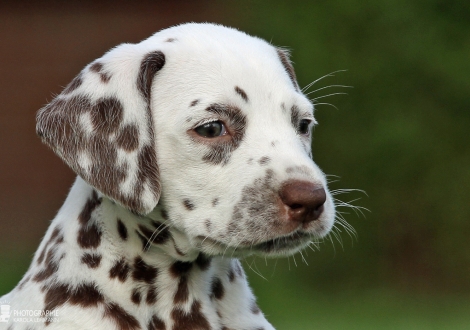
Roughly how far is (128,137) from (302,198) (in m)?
1.14

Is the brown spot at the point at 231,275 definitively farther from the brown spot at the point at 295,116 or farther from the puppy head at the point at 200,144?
the brown spot at the point at 295,116

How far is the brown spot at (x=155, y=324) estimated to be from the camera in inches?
200

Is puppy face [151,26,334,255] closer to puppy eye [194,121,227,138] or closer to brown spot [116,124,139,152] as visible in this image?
puppy eye [194,121,227,138]

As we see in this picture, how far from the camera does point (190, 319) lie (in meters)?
5.20

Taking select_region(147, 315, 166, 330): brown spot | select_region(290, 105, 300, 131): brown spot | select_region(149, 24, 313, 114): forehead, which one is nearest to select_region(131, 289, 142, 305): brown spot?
select_region(147, 315, 166, 330): brown spot

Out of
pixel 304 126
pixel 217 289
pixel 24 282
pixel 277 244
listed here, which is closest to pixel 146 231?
pixel 217 289

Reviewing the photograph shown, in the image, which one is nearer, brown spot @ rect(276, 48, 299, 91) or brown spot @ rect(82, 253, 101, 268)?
brown spot @ rect(82, 253, 101, 268)

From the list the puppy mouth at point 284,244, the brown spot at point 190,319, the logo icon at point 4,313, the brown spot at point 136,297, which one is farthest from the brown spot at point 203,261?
the logo icon at point 4,313

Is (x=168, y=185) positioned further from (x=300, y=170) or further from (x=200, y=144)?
(x=300, y=170)

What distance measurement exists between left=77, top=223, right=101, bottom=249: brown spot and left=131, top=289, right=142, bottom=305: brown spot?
37 centimetres

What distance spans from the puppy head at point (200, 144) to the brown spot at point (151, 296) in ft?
1.49

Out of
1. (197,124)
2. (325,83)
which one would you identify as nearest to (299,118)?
(197,124)

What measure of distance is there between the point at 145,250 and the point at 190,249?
29cm

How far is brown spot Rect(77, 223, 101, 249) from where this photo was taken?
5074mm
